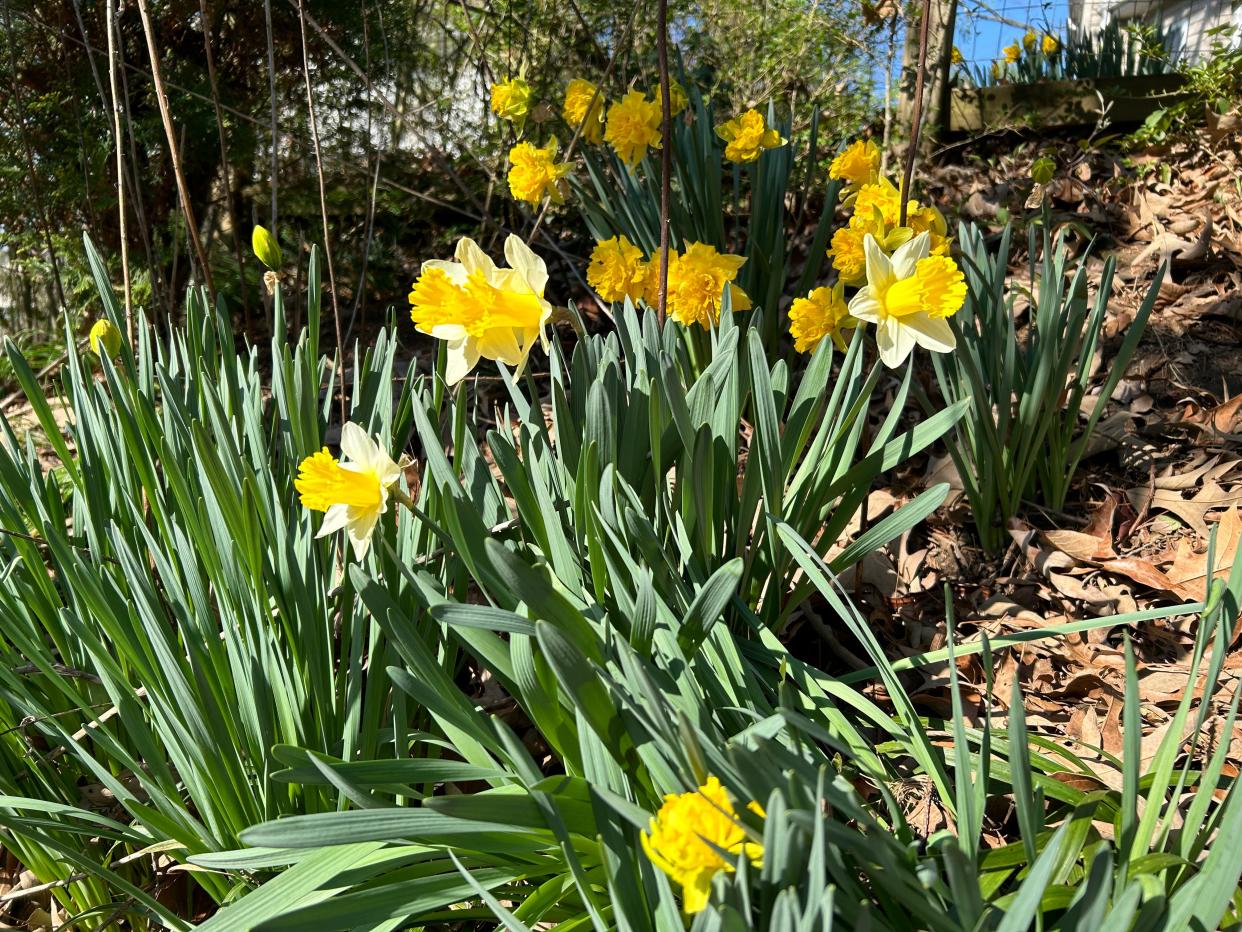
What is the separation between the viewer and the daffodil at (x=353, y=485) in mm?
1192

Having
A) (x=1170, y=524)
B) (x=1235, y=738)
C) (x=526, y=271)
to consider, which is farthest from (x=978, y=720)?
(x=526, y=271)

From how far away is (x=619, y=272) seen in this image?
5.95ft

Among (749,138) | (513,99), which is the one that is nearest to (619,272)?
(749,138)

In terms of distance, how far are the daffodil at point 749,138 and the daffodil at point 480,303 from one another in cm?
112

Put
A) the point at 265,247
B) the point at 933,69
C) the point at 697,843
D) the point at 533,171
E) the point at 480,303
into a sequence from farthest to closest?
the point at 933,69 → the point at 533,171 → the point at 265,247 → the point at 480,303 → the point at 697,843

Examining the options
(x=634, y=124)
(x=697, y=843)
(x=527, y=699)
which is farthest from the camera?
(x=634, y=124)

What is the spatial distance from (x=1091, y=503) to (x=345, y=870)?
1.82 m

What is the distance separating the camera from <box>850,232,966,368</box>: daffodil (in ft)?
4.51

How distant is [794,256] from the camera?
3.62 metres

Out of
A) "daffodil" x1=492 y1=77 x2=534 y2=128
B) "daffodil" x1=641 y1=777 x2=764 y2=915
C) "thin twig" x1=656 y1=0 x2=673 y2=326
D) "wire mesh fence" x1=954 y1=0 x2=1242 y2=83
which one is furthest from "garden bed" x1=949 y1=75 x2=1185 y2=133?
"daffodil" x1=641 y1=777 x2=764 y2=915

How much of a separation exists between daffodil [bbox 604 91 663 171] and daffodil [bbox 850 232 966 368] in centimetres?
104

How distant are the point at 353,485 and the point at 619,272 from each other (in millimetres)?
800

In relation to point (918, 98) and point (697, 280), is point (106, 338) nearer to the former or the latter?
point (697, 280)

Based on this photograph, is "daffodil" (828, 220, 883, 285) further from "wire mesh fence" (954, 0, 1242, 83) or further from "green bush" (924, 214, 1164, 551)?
"wire mesh fence" (954, 0, 1242, 83)
